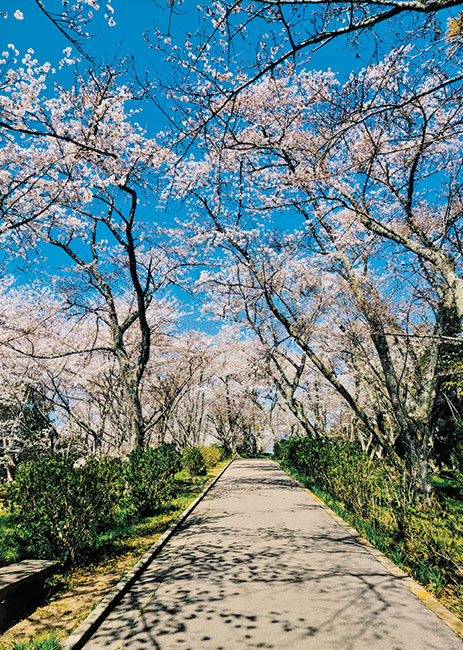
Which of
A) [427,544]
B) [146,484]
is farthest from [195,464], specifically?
[427,544]

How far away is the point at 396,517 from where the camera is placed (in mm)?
6230

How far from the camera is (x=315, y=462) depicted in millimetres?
13406

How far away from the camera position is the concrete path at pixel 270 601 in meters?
3.45

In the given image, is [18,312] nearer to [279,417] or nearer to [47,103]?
[47,103]

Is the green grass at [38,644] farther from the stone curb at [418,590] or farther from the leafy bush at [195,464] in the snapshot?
the leafy bush at [195,464]

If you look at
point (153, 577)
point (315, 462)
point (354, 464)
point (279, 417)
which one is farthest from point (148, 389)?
point (279, 417)

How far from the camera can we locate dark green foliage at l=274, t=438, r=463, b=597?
4664 millimetres

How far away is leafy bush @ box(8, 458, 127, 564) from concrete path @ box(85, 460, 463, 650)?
1.29 meters

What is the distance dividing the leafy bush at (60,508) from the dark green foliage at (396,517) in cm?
483

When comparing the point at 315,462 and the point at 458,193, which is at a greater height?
the point at 458,193

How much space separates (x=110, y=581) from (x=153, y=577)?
22.8 inches

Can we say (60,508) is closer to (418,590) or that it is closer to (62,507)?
(62,507)

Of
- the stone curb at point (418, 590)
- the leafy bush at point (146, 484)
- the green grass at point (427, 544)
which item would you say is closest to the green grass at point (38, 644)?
the stone curb at point (418, 590)

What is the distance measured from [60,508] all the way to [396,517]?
5498 mm
